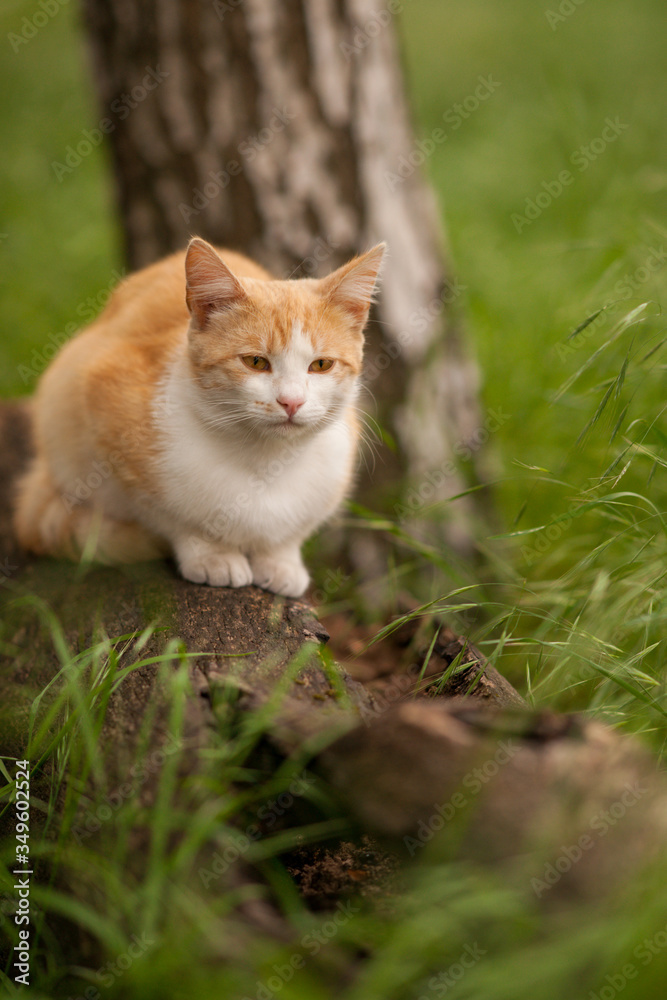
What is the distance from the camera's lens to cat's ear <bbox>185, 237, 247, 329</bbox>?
4.96ft

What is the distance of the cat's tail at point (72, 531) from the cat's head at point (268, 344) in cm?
43

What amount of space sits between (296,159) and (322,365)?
3.38ft

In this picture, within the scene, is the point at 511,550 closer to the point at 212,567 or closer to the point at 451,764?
the point at 212,567

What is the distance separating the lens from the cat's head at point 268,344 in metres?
1.55

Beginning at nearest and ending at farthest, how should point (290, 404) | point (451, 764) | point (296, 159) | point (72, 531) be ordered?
point (451, 764), point (290, 404), point (72, 531), point (296, 159)

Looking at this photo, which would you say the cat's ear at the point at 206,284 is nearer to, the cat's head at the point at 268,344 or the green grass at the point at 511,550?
the cat's head at the point at 268,344

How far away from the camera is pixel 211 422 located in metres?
1.66

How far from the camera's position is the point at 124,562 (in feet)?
6.15

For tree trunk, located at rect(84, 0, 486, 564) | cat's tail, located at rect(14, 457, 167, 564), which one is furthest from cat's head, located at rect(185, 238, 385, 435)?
tree trunk, located at rect(84, 0, 486, 564)

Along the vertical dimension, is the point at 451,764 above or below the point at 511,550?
above

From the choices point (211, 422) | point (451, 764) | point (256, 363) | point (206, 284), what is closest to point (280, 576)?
point (211, 422)

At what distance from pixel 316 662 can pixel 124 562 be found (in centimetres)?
70

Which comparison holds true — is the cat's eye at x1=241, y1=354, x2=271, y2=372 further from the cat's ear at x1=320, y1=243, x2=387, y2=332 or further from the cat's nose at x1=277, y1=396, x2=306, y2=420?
the cat's ear at x1=320, y1=243, x2=387, y2=332

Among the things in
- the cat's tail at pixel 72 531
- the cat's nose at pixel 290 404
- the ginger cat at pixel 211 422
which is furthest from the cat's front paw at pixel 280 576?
the cat's nose at pixel 290 404
